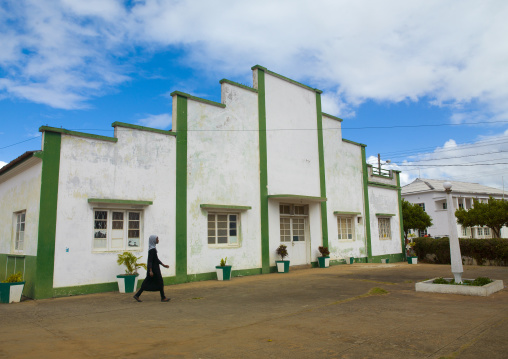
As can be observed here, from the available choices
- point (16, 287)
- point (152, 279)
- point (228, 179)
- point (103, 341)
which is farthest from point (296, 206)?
point (103, 341)

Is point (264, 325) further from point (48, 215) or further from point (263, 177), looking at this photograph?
point (263, 177)

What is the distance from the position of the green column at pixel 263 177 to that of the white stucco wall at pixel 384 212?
7.40 meters

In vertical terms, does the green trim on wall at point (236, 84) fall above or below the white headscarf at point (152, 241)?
above

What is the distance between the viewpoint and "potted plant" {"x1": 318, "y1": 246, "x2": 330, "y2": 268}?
16.4 metres

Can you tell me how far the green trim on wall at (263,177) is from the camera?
14.6 m

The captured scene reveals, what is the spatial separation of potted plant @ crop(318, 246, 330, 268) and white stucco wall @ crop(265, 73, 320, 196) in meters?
2.42

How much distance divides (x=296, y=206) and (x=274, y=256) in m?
2.53

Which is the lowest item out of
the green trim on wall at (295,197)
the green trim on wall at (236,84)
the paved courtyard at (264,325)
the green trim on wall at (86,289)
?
the paved courtyard at (264,325)

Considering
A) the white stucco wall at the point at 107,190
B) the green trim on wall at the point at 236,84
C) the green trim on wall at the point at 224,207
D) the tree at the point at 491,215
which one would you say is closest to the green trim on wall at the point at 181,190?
the white stucco wall at the point at 107,190

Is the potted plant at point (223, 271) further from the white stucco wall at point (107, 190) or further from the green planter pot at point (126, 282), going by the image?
the green planter pot at point (126, 282)

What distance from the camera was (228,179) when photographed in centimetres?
1391

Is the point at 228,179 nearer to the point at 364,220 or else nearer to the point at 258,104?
the point at 258,104

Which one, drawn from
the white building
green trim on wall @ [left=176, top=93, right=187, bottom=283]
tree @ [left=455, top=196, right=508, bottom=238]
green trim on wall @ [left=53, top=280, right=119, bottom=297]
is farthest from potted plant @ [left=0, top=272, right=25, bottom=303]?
tree @ [left=455, top=196, right=508, bottom=238]

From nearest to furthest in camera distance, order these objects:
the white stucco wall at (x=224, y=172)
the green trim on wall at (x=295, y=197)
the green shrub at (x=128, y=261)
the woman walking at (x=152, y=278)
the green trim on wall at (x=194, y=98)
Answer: the woman walking at (x=152, y=278), the green shrub at (x=128, y=261), the green trim on wall at (x=194, y=98), the white stucco wall at (x=224, y=172), the green trim on wall at (x=295, y=197)
